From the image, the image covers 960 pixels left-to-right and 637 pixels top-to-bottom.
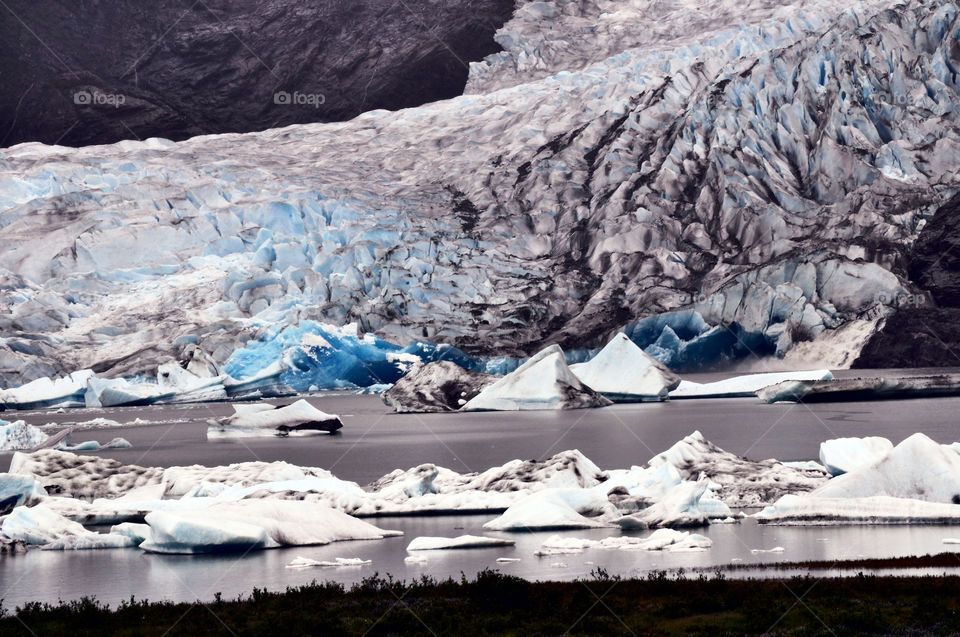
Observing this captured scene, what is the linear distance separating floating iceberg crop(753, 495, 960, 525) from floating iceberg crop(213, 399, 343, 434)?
2055 centimetres

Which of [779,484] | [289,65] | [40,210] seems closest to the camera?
[779,484]

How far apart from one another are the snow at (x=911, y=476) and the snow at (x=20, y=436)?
22.9 meters

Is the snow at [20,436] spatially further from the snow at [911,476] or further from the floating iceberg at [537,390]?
the snow at [911,476]

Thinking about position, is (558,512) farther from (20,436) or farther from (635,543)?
(20,436)

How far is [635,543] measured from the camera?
14984mm

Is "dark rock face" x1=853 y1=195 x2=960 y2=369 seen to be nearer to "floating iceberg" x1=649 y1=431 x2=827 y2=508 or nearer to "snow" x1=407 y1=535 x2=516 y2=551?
"floating iceberg" x1=649 y1=431 x2=827 y2=508

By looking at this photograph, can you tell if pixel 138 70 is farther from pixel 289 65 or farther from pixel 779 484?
pixel 779 484

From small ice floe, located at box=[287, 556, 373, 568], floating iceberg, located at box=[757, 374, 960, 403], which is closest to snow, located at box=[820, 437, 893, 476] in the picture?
small ice floe, located at box=[287, 556, 373, 568]

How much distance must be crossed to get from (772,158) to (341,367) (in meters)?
25.0

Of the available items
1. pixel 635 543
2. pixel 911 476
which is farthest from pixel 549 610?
pixel 911 476

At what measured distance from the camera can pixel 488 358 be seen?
53844mm

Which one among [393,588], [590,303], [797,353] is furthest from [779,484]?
[590,303]

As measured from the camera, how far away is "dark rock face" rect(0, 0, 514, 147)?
290 ft

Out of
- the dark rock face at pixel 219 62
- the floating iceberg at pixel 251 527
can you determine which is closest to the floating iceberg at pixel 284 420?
the floating iceberg at pixel 251 527
